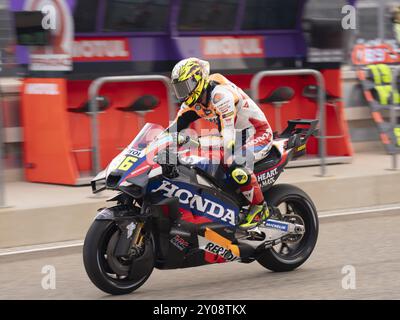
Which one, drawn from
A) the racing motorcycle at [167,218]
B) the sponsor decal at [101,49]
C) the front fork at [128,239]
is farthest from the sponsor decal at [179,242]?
the sponsor decal at [101,49]

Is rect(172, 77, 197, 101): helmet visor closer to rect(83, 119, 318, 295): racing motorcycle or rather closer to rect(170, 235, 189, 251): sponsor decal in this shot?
rect(83, 119, 318, 295): racing motorcycle

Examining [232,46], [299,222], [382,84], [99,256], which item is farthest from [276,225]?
[382,84]

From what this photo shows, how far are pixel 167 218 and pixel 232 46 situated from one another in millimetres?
6316

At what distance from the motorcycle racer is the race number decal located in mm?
662

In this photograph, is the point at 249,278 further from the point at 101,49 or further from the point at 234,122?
the point at 101,49

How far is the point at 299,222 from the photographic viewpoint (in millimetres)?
7805

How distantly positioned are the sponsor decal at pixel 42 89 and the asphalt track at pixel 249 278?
2612 mm

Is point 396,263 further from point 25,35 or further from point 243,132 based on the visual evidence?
point 25,35

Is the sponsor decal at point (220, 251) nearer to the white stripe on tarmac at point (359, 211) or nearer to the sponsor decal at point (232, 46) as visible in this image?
the white stripe on tarmac at point (359, 211)

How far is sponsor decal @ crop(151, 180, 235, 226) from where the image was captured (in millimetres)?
6832

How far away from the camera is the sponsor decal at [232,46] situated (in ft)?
41.2

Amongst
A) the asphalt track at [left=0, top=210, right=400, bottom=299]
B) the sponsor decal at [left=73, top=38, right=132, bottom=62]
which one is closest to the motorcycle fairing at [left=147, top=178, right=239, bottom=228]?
the asphalt track at [left=0, top=210, right=400, bottom=299]
